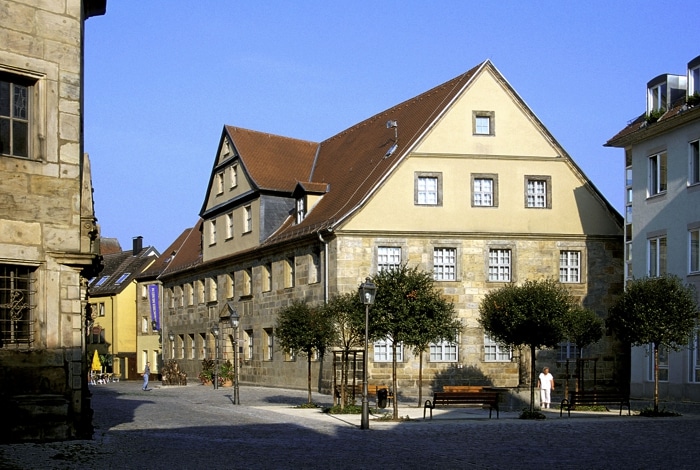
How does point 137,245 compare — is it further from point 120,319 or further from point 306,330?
point 306,330

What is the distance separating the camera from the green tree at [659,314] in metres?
28.2

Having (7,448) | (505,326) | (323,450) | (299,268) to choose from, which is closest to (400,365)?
(299,268)

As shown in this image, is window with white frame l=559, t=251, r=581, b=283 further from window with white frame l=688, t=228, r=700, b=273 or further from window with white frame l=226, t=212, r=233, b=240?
window with white frame l=226, t=212, r=233, b=240

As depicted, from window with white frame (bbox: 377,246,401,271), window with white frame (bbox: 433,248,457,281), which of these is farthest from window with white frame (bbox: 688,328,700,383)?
window with white frame (bbox: 377,246,401,271)

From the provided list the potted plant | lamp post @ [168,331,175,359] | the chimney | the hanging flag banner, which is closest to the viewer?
the potted plant

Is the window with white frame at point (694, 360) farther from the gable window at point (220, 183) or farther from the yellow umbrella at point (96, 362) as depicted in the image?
the yellow umbrella at point (96, 362)

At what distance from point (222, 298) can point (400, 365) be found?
584 inches

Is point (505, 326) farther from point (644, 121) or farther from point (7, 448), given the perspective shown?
point (7, 448)

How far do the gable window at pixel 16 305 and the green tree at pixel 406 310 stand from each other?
37.7 ft

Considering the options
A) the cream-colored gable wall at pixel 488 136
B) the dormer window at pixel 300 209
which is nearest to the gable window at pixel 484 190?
the cream-colored gable wall at pixel 488 136

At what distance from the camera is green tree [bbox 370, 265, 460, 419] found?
27.8m

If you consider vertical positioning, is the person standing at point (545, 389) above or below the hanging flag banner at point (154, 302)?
below

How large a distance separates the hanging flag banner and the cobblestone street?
32.2m

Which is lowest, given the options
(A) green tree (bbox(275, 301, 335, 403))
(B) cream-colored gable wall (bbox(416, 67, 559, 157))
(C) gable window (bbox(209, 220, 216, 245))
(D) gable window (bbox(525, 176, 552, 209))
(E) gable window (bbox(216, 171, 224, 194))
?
(A) green tree (bbox(275, 301, 335, 403))
